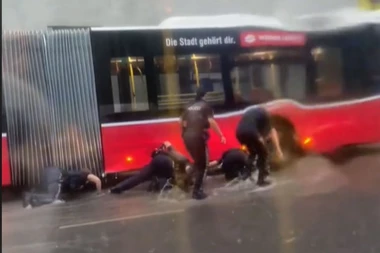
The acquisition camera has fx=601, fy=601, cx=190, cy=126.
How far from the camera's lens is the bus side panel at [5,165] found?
1.75 meters

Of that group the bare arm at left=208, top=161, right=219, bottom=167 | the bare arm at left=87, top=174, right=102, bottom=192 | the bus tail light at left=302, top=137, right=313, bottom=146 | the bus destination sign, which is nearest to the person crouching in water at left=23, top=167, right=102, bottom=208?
the bare arm at left=87, top=174, right=102, bottom=192

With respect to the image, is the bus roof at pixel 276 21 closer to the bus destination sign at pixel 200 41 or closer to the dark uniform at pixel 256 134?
the bus destination sign at pixel 200 41

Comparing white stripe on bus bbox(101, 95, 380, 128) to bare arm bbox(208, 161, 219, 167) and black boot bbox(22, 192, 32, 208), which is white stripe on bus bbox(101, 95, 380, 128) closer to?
bare arm bbox(208, 161, 219, 167)

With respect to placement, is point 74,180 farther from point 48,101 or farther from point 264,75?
point 264,75

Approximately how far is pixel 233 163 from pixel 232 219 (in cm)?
20

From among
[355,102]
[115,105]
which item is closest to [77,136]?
[115,105]

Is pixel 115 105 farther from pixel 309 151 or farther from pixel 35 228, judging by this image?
pixel 309 151

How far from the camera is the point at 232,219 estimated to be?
81.8 inches

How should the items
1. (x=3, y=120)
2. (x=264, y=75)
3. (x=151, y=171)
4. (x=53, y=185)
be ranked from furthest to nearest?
(x=264, y=75), (x=151, y=171), (x=53, y=185), (x=3, y=120)

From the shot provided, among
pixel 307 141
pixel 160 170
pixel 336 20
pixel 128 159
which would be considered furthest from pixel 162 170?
pixel 336 20

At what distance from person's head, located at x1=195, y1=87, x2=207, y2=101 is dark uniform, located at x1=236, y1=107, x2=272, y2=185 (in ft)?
0.53

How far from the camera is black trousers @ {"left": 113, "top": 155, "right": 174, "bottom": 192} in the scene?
194 centimetres

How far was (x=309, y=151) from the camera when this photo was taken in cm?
215

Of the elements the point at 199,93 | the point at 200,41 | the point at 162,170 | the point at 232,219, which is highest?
the point at 200,41
